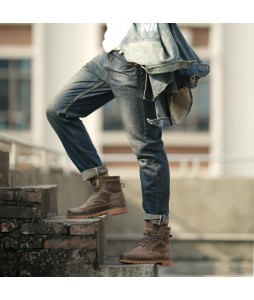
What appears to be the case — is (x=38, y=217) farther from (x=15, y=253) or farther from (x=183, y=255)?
(x=183, y=255)

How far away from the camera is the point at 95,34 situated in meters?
20.9

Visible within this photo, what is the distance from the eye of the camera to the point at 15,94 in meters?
21.6

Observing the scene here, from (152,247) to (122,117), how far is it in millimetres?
631

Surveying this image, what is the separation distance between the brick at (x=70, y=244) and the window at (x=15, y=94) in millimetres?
16851

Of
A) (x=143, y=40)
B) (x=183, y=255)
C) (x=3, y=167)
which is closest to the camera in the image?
(x=143, y=40)

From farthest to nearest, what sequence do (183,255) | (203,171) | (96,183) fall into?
(203,171), (183,255), (96,183)

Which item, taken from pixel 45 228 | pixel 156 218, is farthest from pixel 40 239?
pixel 156 218

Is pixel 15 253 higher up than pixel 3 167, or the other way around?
pixel 3 167

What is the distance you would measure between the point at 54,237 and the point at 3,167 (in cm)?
69

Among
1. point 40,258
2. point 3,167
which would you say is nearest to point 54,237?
point 40,258

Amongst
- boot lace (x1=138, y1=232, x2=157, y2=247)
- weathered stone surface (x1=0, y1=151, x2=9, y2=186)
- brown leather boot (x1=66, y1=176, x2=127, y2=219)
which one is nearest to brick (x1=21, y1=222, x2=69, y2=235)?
brown leather boot (x1=66, y1=176, x2=127, y2=219)

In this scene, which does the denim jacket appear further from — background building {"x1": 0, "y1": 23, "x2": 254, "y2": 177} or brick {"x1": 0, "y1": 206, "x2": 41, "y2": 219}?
background building {"x1": 0, "y1": 23, "x2": 254, "y2": 177}

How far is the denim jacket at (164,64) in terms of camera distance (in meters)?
4.16

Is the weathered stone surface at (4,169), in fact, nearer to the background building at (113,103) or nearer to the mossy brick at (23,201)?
the mossy brick at (23,201)
